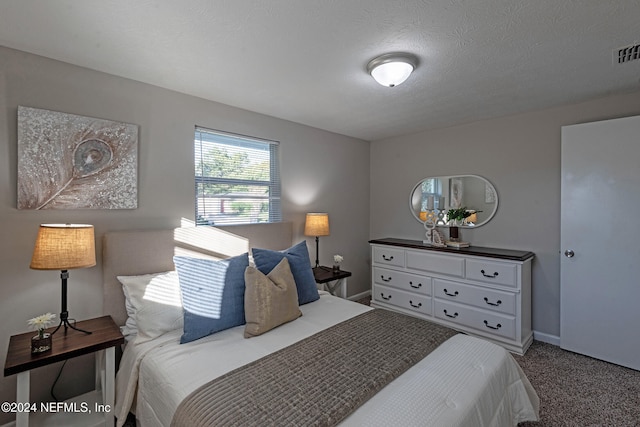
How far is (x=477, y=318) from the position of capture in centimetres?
314

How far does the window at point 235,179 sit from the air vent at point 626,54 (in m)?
2.83

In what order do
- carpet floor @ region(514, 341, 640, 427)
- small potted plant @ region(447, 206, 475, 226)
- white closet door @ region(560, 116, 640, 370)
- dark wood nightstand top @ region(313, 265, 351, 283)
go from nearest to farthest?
carpet floor @ region(514, 341, 640, 427) → white closet door @ region(560, 116, 640, 370) → dark wood nightstand top @ region(313, 265, 351, 283) → small potted plant @ region(447, 206, 475, 226)

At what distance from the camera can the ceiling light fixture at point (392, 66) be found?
6.43 feet

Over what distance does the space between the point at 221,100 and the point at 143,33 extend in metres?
1.09

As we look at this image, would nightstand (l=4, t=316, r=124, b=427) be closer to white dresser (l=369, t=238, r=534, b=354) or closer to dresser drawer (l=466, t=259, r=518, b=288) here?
white dresser (l=369, t=238, r=534, b=354)

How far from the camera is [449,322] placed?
11.0ft

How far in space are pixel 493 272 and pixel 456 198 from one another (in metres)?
1.06

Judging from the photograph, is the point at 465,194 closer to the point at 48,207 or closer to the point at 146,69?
the point at 146,69

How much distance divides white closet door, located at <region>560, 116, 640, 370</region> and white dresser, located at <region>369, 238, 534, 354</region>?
39cm

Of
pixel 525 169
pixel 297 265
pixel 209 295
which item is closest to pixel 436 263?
pixel 525 169

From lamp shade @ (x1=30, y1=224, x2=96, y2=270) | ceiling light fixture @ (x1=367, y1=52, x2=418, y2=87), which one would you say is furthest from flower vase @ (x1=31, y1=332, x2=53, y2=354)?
ceiling light fixture @ (x1=367, y1=52, x2=418, y2=87)

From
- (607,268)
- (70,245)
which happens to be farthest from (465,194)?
(70,245)

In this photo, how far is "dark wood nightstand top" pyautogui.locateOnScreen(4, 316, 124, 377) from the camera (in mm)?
1504

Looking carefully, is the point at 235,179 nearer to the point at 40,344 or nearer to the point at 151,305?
the point at 151,305
